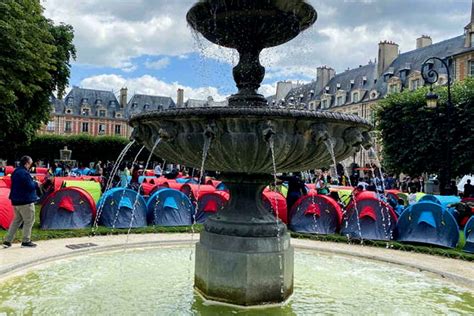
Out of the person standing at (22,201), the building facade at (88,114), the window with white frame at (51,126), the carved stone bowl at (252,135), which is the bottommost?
the person standing at (22,201)

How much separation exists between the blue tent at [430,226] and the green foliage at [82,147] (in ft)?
162

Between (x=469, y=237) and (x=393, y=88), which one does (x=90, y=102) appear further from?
(x=469, y=237)

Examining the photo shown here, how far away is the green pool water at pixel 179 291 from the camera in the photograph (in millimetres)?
5566

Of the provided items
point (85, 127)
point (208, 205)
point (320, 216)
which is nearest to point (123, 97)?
point (85, 127)

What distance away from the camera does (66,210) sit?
1199cm

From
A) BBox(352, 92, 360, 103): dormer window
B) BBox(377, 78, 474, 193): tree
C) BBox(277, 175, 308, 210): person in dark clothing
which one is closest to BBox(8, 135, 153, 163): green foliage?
BBox(352, 92, 360, 103): dormer window

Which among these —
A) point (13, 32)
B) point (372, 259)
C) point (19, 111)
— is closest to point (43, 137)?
point (19, 111)

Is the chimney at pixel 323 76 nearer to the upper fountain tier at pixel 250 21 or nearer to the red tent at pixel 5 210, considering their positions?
the red tent at pixel 5 210

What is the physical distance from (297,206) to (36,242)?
22.2ft

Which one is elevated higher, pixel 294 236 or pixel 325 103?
pixel 325 103

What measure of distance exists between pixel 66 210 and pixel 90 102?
82181 millimetres

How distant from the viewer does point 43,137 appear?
5928 cm

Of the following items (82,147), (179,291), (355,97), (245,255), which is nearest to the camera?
(245,255)

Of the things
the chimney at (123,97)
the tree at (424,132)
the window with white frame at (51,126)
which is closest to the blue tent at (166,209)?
the tree at (424,132)
